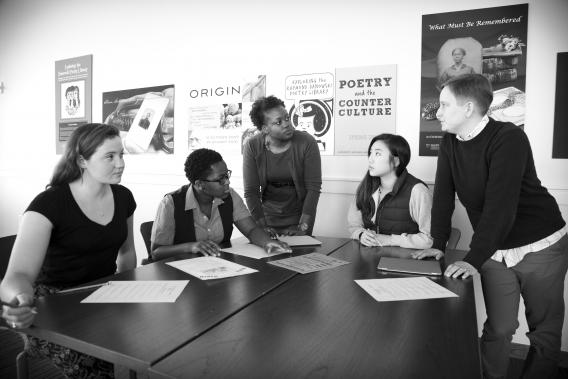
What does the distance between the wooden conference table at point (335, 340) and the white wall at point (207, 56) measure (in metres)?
1.78

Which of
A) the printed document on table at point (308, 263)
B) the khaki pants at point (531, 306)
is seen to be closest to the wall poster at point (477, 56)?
the khaki pants at point (531, 306)

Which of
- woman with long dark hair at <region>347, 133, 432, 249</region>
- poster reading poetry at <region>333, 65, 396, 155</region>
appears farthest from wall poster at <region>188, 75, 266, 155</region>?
woman with long dark hair at <region>347, 133, 432, 249</region>

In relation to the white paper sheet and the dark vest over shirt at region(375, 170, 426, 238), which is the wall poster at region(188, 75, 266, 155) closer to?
the white paper sheet

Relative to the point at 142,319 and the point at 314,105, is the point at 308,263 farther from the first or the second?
the point at 314,105

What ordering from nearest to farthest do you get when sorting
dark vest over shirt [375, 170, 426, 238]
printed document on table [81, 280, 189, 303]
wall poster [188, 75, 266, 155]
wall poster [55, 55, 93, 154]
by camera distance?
printed document on table [81, 280, 189, 303]
dark vest over shirt [375, 170, 426, 238]
wall poster [188, 75, 266, 155]
wall poster [55, 55, 93, 154]

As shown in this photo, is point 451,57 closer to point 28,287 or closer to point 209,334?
point 209,334

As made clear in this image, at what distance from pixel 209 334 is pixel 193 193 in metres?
1.18

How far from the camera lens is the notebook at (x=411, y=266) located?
1.53 meters

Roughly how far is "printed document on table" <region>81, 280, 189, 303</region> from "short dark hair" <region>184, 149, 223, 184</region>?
0.76 metres

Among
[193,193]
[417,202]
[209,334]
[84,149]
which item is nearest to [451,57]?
[417,202]

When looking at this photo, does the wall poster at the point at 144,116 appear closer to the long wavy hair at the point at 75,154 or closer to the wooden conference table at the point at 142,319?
the long wavy hair at the point at 75,154

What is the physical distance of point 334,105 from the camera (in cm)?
309

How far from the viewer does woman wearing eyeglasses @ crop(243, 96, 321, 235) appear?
8.31 ft

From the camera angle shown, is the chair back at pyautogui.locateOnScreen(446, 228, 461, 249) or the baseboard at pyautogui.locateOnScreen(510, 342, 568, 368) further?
the baseboard at pyautogui.locateOnScreen(510, 342, 568, 368)
